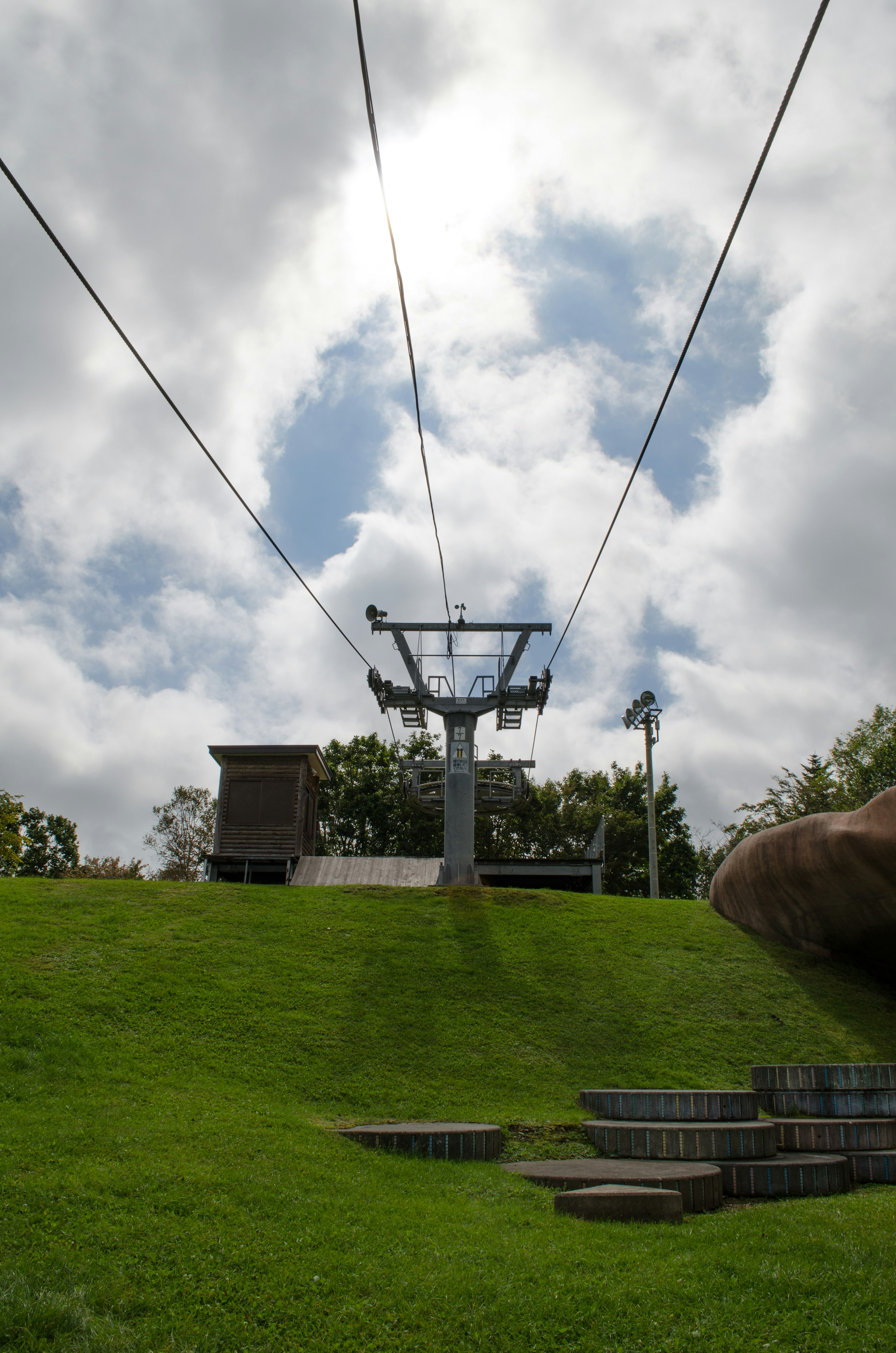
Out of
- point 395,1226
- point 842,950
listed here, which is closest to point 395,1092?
point 395,1226

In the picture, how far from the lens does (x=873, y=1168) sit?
7.99 m

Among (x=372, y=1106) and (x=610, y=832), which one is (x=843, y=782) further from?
(x=372, y=1106)

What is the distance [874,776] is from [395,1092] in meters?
46.9

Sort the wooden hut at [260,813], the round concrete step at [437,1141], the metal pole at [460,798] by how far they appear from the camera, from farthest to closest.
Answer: the wooden hut at [260,813] < the metal pole at [460,798] < the round concrete step at [437,1141]

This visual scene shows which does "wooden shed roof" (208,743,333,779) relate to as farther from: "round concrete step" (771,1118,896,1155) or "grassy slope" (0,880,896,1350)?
"round concrete step" (771,1118,896,1155)

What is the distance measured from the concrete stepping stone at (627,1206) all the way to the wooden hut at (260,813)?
23.1 metres

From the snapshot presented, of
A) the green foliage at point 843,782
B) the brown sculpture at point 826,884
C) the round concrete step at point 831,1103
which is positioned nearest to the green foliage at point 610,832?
the green foliage at point 843,782

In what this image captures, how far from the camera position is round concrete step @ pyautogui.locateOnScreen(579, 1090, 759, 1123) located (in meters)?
9.58

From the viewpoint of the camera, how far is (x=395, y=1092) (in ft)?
38.8

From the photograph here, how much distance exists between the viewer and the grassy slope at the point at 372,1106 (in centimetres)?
453

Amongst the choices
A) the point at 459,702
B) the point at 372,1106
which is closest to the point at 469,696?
the point at 459,702

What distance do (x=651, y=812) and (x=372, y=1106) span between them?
18.6 meters

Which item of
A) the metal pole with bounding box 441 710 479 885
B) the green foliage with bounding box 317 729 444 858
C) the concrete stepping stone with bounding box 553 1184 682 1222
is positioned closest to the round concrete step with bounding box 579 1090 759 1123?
the concrete stepping stone with bounding box 553 1184 682 1222

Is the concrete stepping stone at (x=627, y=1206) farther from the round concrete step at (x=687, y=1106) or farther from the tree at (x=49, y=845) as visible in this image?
the tree at (x=49, y=845)
